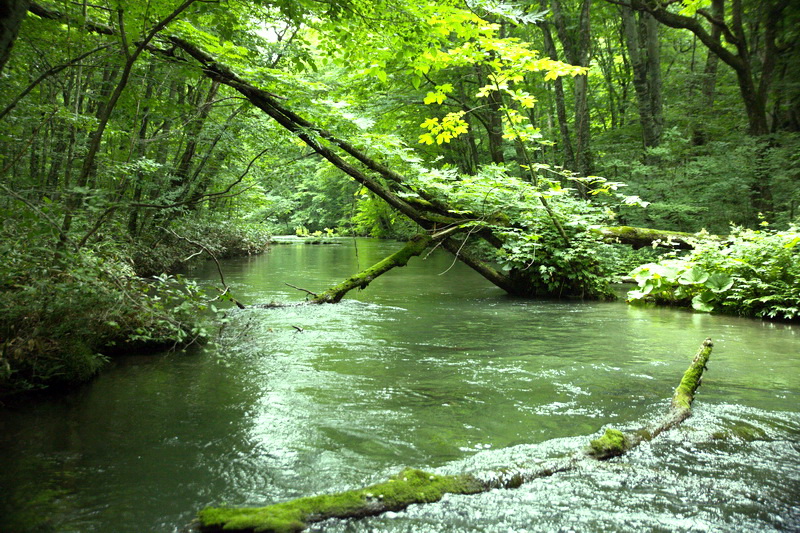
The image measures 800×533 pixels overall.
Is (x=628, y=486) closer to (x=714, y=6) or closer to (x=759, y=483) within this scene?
(x=759, y=483)

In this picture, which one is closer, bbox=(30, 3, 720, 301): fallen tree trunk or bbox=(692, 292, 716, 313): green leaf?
bbox=(30, 3, 720, 301): fallen tree trunk

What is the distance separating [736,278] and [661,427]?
6.38 meters

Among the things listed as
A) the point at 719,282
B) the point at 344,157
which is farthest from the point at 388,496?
the point at 344,157

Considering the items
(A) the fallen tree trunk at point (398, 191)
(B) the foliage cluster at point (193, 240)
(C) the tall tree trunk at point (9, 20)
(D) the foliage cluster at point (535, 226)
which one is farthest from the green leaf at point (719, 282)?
(C) the tall tree trunk at point (9, 20)

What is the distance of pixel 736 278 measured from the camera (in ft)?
27.2

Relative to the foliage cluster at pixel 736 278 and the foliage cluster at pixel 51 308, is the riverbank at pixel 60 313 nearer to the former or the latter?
the foliage cluster at pixel 51 308

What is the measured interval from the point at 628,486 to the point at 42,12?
23.9ft

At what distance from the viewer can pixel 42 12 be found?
17.9ft

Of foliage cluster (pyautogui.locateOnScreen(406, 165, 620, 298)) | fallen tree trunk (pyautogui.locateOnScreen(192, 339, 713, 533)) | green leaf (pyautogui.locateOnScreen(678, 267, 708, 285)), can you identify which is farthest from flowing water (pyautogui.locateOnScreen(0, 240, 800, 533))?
foliage cluster (pyautogui.locateOnScreen(406, 165, 620, 298))

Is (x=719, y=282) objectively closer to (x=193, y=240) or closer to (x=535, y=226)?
(x=535, y=226)

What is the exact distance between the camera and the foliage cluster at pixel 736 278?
25.1ft

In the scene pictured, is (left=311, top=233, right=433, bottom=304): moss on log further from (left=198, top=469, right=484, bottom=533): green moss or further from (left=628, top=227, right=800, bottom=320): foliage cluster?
(left=198, top=469, right=484, bottom=533): green moss

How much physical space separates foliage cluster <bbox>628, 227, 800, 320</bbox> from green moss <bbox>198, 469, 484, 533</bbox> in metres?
7.45

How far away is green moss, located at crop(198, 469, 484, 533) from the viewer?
204cm
